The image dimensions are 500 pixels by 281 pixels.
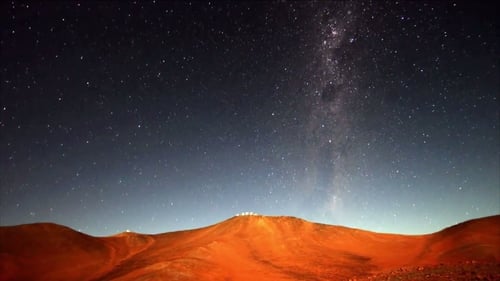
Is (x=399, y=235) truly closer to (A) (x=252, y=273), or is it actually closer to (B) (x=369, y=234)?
(B) (x=369, y=234)

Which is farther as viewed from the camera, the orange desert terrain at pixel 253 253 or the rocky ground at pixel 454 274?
the orange desert terrain at pixel 253 253

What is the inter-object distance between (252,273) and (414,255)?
911 inches

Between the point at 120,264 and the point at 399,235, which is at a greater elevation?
the point at 399,235

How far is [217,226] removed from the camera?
208 ft

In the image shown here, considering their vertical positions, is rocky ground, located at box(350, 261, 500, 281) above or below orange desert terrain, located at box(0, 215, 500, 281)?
below

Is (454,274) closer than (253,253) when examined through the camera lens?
Yes

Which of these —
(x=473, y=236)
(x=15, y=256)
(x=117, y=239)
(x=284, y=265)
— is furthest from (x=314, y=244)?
(x=15, y=256)

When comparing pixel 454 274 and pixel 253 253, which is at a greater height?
pixel 253 253

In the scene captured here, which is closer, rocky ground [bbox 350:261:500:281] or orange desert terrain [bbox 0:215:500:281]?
rocky ground [bbox 350:261:500:281]

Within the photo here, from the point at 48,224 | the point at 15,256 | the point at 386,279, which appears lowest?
the point at 386,279

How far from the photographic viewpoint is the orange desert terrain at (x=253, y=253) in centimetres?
3747

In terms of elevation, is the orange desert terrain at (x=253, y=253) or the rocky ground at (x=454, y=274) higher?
the orange desert terrain at (x=253, y=253)

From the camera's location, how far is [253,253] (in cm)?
4944

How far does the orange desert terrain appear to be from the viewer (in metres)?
37.5
